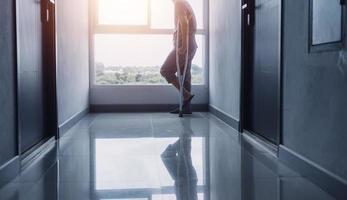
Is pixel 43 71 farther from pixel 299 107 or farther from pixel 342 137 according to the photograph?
pixel 342 137

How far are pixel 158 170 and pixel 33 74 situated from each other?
1469 millimetres

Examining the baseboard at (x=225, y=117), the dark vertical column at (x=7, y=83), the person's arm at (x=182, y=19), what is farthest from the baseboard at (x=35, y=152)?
the person's arm at (x=182, y=19)

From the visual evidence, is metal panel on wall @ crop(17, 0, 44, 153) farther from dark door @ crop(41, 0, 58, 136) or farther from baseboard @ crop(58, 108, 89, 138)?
baseboard @ crop(58, 108, 89, 138)

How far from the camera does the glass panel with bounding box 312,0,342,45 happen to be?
7.87 feet

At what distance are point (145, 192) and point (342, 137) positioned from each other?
3.36ft

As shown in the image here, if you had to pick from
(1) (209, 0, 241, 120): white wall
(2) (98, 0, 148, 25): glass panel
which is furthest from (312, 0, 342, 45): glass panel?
(2) (98, 0, 148, 25): glass panel

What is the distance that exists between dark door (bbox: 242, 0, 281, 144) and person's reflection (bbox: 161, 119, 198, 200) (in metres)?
0.66

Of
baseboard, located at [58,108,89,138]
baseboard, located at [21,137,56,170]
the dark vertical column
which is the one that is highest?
the dark vertical column

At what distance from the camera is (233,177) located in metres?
2.84

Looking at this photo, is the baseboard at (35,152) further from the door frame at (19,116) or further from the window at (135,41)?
the window at (135,41)

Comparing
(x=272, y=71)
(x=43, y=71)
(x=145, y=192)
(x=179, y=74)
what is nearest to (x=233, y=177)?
(x=145, y=192)

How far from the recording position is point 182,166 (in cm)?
314

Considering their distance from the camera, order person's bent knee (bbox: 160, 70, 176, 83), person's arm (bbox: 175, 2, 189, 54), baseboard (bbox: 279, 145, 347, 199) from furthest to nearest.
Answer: person's bent knee (bbox: 160, 70, 176, 83) < person's arm (bbox: 175, 2, 189, 54) < baseboard (bbox: 279, 145, 347, 199)

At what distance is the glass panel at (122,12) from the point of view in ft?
23.7
